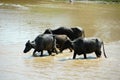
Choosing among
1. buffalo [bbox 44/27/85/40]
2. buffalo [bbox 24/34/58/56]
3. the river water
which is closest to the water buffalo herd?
buffalo [bbox 24/34/58/56]

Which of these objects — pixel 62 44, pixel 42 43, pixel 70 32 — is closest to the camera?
pixel 42 43

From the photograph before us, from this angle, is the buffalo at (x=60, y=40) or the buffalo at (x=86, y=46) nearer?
the buffalo at (x=86, y=46)

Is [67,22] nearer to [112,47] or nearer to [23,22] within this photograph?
[23,22]

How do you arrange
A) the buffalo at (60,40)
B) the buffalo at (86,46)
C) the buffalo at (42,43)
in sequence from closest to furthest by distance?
the buffalo at (86,46) < the buffalo at (42,43) < the buffalo at (60,40)

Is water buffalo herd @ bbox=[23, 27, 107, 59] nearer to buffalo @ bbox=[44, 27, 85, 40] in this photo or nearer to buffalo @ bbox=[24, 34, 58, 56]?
buffalo @ bbox=[24, 34, 58, 56]

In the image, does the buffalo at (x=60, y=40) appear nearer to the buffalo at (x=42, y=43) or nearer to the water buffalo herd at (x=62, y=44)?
the water buffalo herd at (x=62, y=44)

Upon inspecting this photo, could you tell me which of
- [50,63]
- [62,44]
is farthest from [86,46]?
[50,63]

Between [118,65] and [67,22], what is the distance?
49.1 ft

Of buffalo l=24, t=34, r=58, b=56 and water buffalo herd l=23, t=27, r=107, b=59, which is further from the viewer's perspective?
buffalo l=24, t=34, r=58, b=56

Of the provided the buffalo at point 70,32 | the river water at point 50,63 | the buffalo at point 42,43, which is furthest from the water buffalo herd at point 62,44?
the buffalo at point 70,32

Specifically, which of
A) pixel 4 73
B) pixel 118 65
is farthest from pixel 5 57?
pixel 118 65

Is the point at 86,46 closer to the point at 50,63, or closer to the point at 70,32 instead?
Answer: the point at 50,63

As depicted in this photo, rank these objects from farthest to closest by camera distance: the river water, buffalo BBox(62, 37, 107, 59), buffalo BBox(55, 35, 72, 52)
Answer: buffalo BBox(55, 35, 72, 52), buffalo BBox(62, 37, 107, 59), the river water

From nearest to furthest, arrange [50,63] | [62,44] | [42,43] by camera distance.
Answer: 1. [50,63]
2. [42,43]
3. [62,44]
